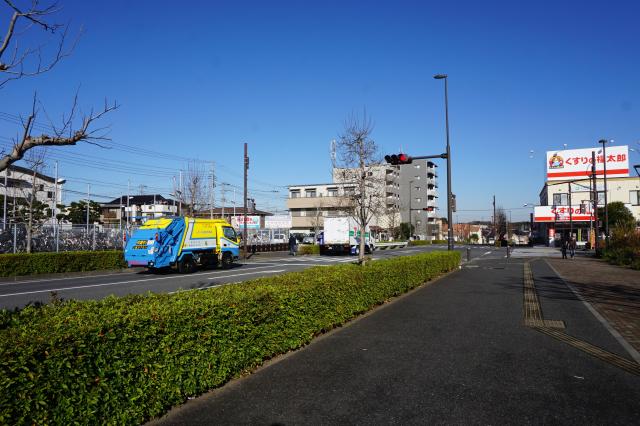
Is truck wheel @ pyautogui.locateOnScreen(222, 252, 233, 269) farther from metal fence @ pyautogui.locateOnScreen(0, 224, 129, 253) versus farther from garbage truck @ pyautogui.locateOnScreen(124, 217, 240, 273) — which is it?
metal fence @ pyautogui.locateOnScreen(0, 224, 129, 253)

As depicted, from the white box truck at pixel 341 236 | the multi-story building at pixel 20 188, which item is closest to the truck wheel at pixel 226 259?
the multi-story building at pixel 20 188

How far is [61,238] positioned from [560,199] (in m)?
61.2

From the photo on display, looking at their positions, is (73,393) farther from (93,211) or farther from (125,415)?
(93,211)

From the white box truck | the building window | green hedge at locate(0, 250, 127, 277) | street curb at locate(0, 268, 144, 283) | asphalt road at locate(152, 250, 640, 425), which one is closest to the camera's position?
asphalt road at locate(152, 250, 640, 425)

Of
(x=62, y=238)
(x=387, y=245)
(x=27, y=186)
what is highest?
(x=27, y=186)

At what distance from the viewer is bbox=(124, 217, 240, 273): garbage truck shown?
19703 mm

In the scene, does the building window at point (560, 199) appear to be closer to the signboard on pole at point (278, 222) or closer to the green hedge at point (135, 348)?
the signboard on pole at point (278, 222)

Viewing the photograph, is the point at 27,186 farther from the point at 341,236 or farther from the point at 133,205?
the point at 341,236

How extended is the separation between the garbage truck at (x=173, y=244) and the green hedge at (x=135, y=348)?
45.9ft

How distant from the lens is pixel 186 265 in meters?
20.8

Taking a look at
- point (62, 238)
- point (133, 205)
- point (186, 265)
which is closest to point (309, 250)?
point (62, 238)

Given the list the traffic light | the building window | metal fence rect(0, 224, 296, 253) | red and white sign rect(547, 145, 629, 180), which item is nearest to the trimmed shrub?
metal fence rect(0, 224, 296, 253)

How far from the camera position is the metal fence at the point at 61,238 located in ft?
77.2

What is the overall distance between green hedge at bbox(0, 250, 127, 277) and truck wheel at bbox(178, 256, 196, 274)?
4184mm
